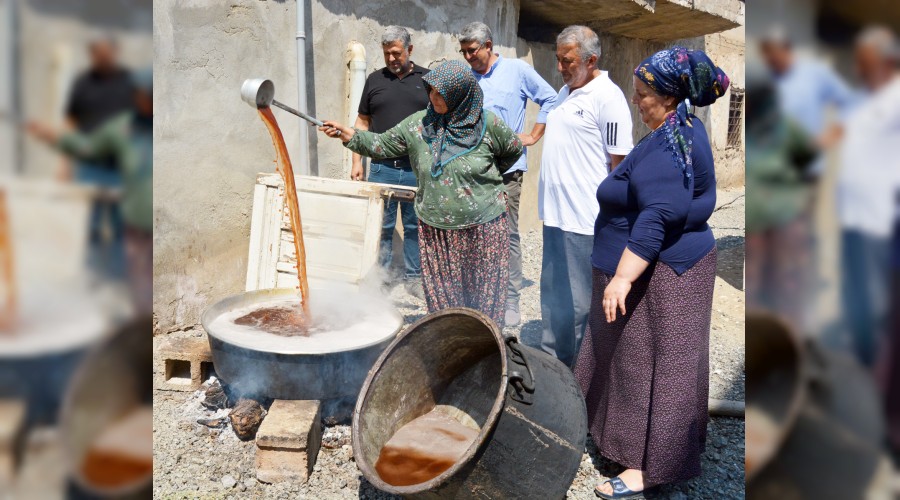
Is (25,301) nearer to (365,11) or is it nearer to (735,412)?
(735,412)

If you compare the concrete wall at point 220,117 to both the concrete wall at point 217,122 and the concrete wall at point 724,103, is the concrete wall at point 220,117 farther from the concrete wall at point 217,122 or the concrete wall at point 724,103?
the concrete wall at point 724,103

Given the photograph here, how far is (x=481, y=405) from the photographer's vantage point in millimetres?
3441

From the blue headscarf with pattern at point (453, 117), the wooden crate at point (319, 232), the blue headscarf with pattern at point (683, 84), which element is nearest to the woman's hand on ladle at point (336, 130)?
the blue headscarf with pattern at point (453, 117)

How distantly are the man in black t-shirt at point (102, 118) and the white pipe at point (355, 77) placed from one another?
5.39 m

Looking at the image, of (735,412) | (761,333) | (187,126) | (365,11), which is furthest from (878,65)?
(365,11)

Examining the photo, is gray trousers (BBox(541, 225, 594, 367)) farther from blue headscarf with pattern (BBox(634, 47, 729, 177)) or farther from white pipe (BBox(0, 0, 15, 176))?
white pipe (BBox(0, 0, 15, 176))

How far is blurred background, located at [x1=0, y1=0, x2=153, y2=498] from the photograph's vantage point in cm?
62

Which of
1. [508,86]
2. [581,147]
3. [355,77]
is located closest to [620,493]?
[581,147]

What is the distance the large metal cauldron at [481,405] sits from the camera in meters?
2.58

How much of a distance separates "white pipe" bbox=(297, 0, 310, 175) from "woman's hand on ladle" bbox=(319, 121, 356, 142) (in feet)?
5.09

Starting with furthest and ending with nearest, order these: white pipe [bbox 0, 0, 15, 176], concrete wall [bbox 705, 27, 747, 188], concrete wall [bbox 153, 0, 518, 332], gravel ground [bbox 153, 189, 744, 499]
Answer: concrete wall [bbox 705, 27, 747, 188] → concrete wall [bbox 153, 0, 518, 332] → gravel ground [bbox 153, 189, 744, 499] → white pipe [bbox 0, 0, 15, 176]

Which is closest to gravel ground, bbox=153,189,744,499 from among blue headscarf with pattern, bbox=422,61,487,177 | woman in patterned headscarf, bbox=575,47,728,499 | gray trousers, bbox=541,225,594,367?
woman in patterned headscarf, bbox=575,47,728,499

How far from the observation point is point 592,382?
3.39 metres

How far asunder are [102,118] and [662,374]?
8.99 ft
